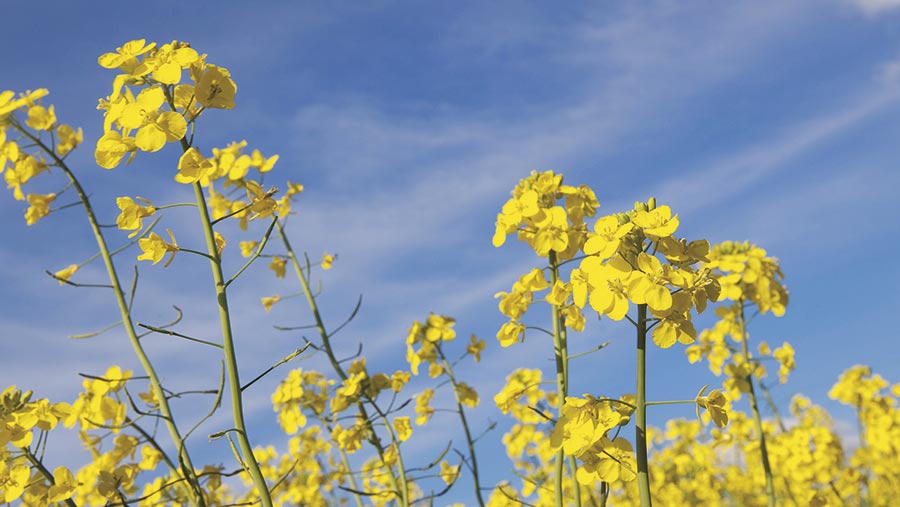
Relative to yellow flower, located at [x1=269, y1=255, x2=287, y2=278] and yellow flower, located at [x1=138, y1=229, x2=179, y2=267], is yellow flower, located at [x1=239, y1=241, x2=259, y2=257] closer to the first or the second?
yellow flower, located at [x1=269, y1=255, x2=287, y2=278]

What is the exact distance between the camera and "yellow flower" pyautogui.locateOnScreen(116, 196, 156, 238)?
7.91ft

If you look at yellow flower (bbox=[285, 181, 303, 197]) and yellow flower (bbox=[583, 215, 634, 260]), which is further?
yellow flower (bbox=[285, 181, 303, 197])

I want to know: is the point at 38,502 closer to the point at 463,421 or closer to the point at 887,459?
the point at 463,421

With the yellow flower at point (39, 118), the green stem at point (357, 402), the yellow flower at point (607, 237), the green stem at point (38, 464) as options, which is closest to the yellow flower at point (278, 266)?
the green stem at point (357, 402)

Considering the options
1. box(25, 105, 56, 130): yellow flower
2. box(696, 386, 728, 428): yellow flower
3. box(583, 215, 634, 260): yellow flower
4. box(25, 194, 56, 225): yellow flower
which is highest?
box(25, 105, 56, 130): yellow flower

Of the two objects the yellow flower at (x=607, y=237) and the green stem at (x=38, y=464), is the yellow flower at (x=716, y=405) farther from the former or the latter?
the green stem at (x=38, y=464)

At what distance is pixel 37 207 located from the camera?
13.0 feet

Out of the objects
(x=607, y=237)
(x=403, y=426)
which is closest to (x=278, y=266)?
(x=403, y=426)

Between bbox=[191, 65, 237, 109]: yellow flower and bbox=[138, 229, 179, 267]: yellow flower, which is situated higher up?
bbox=[191, 65, 237, 109]: yellow flower

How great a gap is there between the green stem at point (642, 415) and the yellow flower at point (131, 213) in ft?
5.19

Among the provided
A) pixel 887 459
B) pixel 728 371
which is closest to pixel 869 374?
pixel 887 459

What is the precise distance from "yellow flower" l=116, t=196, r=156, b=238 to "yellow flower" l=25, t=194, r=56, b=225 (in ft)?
6.17

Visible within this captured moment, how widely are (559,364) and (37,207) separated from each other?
2869 millimetres

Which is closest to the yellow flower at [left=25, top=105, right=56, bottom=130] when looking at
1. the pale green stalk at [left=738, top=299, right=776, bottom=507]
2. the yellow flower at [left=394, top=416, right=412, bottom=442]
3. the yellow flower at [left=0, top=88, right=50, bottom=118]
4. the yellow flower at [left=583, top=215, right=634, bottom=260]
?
the yellow flower at [left=0, top=88, right=50, bottom=118]
